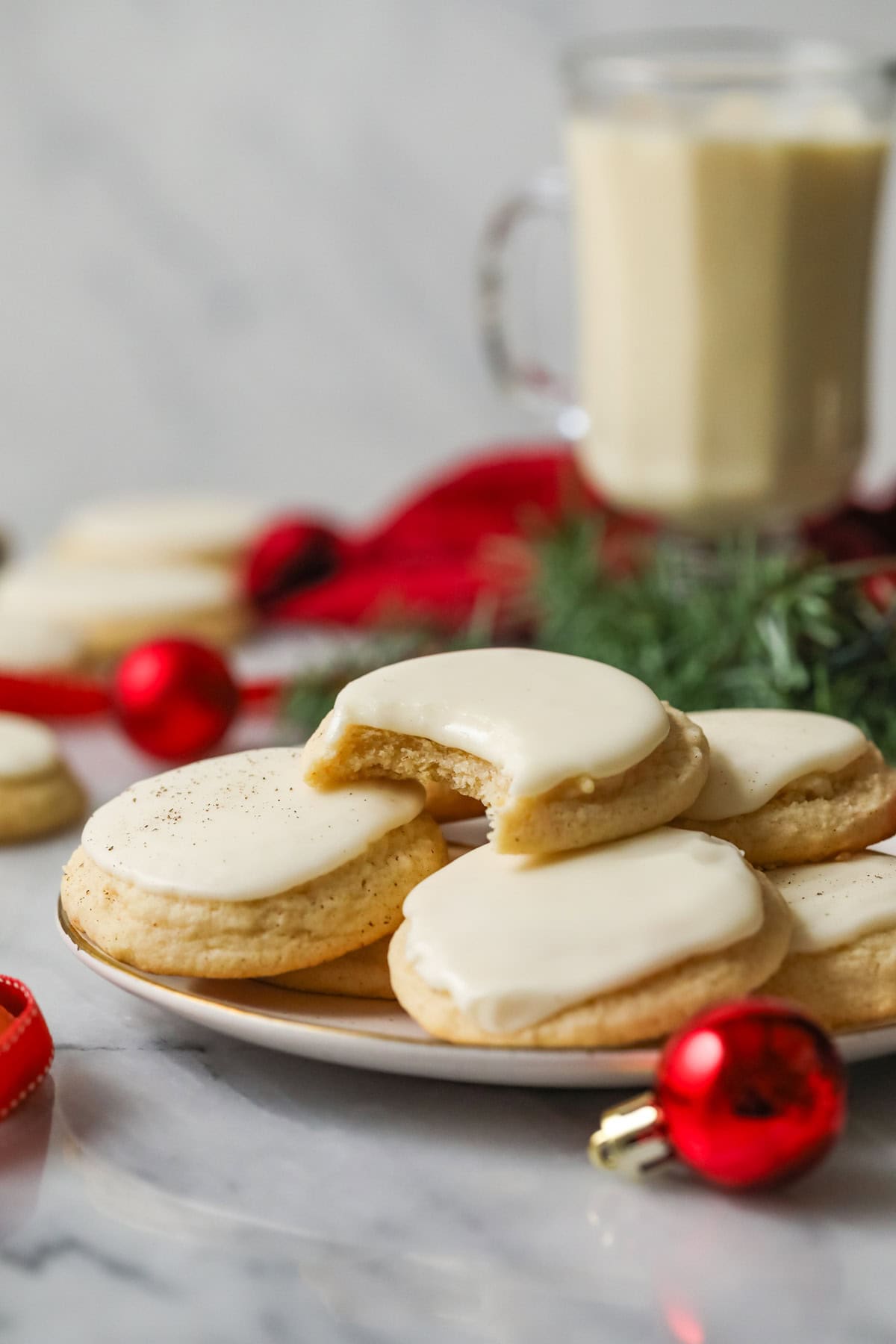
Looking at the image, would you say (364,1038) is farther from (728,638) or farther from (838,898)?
(728,638)

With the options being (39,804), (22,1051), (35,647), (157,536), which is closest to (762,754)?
(22,1051)

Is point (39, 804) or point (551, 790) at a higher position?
point (551, 790)

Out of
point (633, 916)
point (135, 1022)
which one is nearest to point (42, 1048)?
point (135, 1022)

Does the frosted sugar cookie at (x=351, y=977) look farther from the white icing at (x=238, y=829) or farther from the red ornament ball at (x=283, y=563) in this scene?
the red ornament ball at (x=283, y=563)

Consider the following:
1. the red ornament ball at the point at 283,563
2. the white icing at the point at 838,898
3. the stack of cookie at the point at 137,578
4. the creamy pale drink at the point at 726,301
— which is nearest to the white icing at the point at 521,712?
the white icing at the point at 838,898

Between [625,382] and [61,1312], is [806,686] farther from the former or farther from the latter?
[61,1312]

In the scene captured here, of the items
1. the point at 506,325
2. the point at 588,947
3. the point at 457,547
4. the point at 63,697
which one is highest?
the point at 588,947
